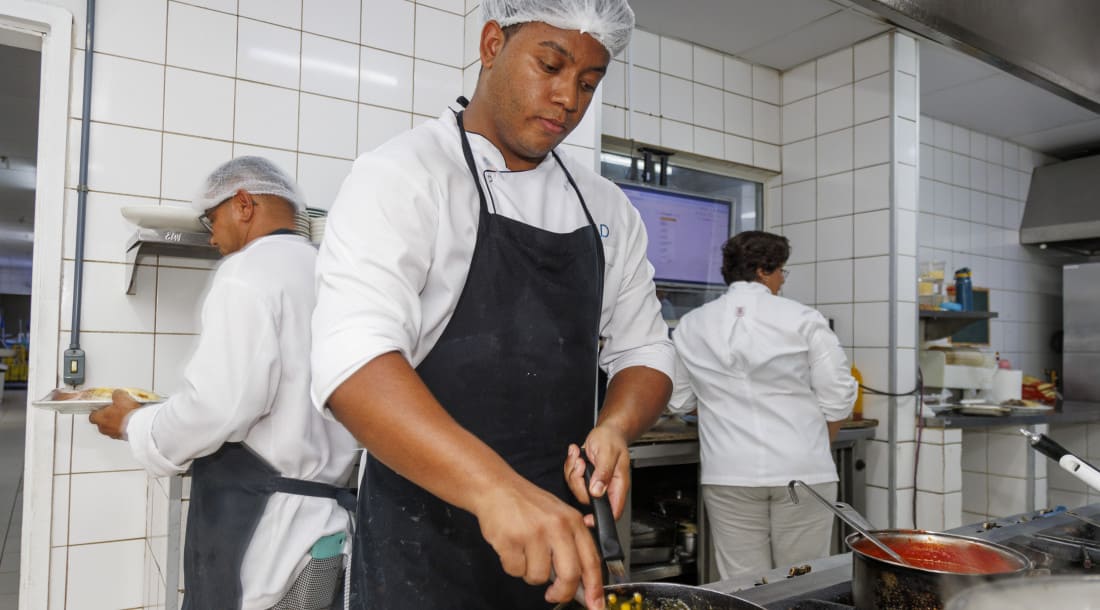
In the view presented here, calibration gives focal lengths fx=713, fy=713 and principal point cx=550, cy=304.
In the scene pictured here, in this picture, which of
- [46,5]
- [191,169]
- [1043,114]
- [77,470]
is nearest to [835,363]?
[191,169]

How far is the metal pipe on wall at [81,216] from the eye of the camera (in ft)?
7.05

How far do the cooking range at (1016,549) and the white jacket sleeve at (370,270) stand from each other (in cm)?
71

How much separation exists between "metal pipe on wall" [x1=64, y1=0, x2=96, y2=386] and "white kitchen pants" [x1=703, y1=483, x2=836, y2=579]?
218 cm

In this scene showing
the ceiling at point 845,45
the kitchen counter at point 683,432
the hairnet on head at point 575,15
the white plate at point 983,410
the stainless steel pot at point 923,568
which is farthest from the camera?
the white plate at point 983,410

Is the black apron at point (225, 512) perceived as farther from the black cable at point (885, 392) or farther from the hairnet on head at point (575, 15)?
the black cable at point (885, 392)

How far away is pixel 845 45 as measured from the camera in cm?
371

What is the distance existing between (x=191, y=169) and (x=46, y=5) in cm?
61

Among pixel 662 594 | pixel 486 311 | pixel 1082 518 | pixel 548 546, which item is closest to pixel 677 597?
pixel 662 594

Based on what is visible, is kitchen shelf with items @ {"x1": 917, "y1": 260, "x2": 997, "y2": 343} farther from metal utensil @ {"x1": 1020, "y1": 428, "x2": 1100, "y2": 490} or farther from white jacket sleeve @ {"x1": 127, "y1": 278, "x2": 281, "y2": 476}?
white jacket sleeve @ {"x1": 127, "y1": 278, "x2": 281, "y2": 476}

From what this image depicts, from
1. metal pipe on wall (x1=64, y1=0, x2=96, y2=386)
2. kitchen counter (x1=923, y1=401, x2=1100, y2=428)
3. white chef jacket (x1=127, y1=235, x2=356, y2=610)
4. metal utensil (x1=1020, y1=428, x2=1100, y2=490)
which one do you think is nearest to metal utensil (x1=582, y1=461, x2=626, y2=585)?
metal utensil (x1=1020, y1=428, x2=1100, y2=490)

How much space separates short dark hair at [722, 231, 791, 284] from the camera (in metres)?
2.72

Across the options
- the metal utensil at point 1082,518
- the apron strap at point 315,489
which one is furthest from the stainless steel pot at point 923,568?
the apron strap at point 315,489

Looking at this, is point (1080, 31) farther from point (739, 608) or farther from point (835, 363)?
point (835, 363)

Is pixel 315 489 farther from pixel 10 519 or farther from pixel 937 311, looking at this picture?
pixel 10 519
